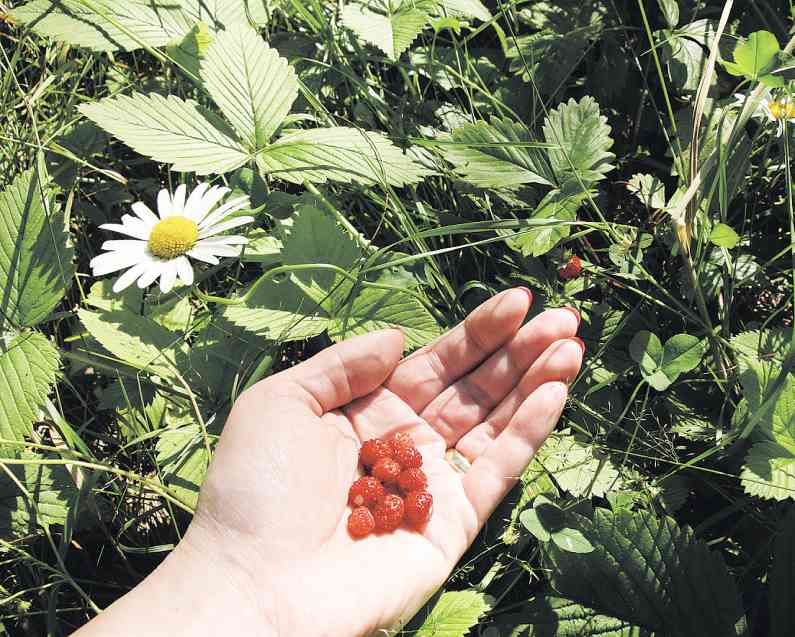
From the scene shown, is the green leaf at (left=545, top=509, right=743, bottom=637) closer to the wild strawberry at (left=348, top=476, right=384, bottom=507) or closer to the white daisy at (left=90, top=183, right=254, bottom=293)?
the wild strawberry at (left=348, top=476, right=384, bottom=507)

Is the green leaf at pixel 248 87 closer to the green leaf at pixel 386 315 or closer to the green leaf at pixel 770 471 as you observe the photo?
the green leaf at pixel 386 315

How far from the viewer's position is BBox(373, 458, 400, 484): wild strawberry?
189 centimetres

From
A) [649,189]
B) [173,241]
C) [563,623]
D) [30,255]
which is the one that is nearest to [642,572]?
[563,623]

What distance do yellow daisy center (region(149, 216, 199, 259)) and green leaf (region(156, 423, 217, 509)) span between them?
47 centimetres

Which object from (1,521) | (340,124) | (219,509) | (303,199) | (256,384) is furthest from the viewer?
(340,124)

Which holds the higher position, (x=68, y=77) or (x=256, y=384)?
(x=68, y=77)

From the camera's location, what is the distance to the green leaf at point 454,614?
1797 mm

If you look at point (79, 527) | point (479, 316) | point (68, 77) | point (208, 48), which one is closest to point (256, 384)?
point (479, 316)

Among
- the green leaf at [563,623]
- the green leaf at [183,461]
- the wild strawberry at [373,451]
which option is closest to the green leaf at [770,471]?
the green leaf at [563,623]

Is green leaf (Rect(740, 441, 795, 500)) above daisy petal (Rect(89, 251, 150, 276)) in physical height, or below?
below

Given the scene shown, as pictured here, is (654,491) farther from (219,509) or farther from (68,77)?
(68,77)

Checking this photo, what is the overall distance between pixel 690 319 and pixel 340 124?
4.18 feet

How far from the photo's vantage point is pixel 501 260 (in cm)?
226

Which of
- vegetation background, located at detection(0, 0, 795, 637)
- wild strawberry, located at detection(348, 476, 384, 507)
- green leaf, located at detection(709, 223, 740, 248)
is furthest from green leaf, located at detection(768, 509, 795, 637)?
wild strawberry, located at detection(348, 476, 384, 507)
